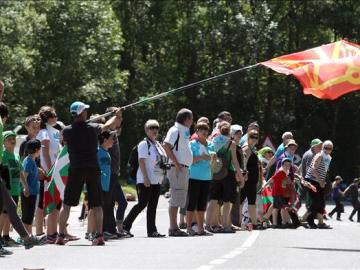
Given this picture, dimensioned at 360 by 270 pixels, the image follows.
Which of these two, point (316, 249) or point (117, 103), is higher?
point (117, 103)

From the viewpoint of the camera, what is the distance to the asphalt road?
39.4 feet

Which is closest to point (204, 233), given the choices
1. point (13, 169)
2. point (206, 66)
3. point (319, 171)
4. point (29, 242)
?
point (13, 169)

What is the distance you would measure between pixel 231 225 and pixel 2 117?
6356 mm

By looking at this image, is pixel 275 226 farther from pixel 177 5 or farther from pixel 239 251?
pixel 177 5

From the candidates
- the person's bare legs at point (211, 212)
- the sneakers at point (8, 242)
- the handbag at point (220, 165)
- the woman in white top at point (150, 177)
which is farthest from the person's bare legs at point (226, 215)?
the sneakers at point (8, 242)

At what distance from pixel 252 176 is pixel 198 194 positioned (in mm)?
2540

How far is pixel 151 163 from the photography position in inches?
686

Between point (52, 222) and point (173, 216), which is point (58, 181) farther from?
point (173, 216)

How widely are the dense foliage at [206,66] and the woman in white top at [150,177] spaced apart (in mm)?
38891

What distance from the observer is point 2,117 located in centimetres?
1419

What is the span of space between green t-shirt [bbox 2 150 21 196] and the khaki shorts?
116 inches

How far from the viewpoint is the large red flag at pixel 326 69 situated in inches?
655

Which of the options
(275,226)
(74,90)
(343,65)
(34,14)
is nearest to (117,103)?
(74,90)

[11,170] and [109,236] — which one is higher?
[11,170]
